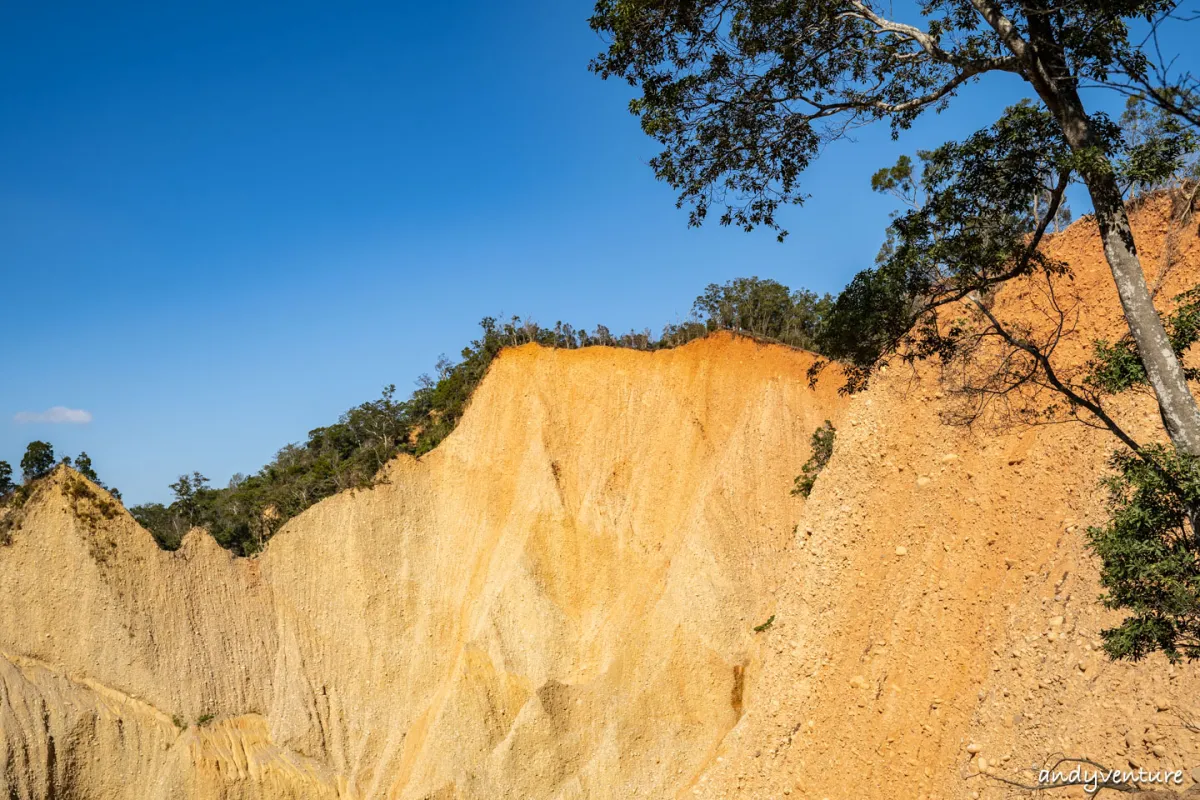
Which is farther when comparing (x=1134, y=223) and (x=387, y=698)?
(x=387, y=698)

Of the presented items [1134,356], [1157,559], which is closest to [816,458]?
[1134,356]

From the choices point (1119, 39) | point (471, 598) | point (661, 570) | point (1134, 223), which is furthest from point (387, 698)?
point (1119, 39)

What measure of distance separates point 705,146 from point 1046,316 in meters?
9.10

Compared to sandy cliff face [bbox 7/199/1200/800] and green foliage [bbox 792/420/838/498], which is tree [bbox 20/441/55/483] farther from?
green foliage [bbox 792/420/838/498]

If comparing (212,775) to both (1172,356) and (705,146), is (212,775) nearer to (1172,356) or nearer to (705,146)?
(705,146)

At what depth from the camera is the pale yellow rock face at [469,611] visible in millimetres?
23172

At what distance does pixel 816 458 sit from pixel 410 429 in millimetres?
16928

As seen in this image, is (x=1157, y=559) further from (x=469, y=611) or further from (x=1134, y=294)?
(x=469, y=611)

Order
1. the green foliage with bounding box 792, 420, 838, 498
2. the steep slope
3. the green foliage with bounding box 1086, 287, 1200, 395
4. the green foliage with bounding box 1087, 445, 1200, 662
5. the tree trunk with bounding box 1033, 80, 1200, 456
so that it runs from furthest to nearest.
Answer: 1. the green foliage with bounding box 792, 420, 838, 498
2. the steep slope
3. the green foliage with bounding box 1086, 287, 1200, 395
4. the tree trunk with bounding box 1033, 80, 1200, 456
5. the green foliage with bounding box 1087, 445, 1200, 662

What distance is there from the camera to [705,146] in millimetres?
11180

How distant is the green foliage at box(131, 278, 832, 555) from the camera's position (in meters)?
29.5

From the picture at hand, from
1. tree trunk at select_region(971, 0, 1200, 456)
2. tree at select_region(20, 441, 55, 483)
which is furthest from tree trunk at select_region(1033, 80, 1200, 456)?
tree at select_region(20, 441, 55, 483)

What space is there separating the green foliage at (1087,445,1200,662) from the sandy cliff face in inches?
240

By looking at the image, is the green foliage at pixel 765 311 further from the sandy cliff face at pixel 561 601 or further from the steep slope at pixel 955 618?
the steep slope at pixel 955 618
